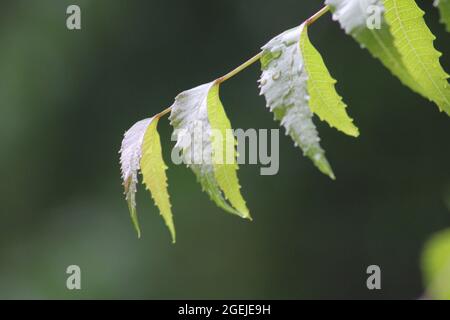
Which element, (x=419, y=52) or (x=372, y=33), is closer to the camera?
(x=372, y=33)

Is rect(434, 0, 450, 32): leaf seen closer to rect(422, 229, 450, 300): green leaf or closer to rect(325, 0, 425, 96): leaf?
rect(325, 0, 425, 96): leaf

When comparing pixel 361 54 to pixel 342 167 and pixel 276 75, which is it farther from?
pixel 276 75

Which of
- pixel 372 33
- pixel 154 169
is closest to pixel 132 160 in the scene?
pixel 154 169

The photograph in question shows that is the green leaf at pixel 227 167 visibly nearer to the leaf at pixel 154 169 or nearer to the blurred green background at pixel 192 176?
the leaf at pixel 154 169

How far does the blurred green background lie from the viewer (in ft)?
11.6

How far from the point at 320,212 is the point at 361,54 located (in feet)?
2.75

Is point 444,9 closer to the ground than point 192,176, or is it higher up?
closer to the ground

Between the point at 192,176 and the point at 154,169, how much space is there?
2890 millimetres

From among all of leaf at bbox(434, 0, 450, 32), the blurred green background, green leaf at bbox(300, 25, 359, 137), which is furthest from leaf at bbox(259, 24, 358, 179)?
the blurred green background

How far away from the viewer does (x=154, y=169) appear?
0.74 meters

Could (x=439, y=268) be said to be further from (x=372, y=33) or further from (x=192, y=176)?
(x=192, y=176)

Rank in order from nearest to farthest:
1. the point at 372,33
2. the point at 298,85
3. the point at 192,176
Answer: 1. the point at 372,33
2. the point at 298,85
3. the point at 192,176

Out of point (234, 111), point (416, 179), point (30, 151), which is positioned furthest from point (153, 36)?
point (416, 179)

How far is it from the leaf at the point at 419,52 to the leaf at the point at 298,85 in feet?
0.23
